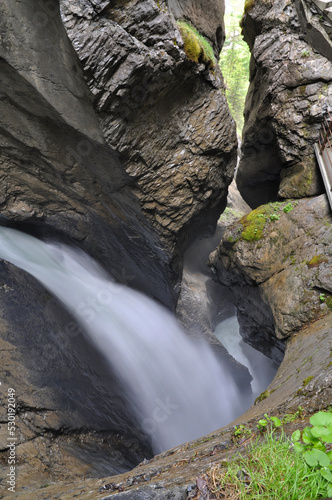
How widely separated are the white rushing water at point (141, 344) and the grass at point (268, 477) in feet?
24.6

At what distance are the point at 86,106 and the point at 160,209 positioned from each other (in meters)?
3.21

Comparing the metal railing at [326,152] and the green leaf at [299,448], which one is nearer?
the green leaf at [299,448]

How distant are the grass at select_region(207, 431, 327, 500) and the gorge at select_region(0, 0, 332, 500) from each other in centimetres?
50

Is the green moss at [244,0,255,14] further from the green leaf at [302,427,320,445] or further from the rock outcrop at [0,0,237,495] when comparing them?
the green leaf at [302,427,320,445]

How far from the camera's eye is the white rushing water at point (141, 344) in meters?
9.17

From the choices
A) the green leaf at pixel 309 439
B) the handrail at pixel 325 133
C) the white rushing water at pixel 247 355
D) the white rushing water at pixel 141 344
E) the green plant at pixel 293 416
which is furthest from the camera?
the white rushing water at pixel 247 355

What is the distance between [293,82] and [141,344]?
9.78m

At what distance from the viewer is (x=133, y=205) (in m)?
8.31

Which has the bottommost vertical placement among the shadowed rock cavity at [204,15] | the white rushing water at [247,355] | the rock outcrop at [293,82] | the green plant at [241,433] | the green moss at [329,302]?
the white rushing water at [247,355]

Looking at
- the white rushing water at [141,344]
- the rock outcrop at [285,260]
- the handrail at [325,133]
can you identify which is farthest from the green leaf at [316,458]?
the white rushing water at [141,344]

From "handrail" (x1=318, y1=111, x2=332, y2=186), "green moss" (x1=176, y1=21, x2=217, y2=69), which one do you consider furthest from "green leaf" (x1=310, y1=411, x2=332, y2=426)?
"green moss" (x1=176, y1=21, x2=217, y2=69)

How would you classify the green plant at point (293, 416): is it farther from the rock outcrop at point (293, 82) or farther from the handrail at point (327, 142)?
the rock outcrop at point (293, 82)

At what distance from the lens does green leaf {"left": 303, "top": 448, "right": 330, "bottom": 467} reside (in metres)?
1.76

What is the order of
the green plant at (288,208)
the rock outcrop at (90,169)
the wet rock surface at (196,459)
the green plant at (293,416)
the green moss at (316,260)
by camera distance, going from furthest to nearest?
the green plant at (288,208), the green moss at (316,260), the rock outcrop at (90,169), the green plant at (293,416), the wet rock surface at (196,459)
